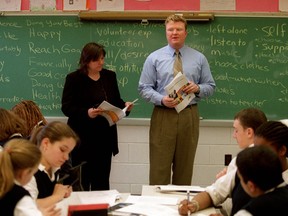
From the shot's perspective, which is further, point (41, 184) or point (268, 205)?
point (41, 184)

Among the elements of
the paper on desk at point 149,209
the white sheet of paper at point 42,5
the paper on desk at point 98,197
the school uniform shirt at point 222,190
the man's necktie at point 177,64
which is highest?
the white sheet of paper at point 42,5

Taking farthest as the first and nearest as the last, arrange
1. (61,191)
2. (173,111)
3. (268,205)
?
(173,111)
(61,191)
(268,205)

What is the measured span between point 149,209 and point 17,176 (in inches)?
29.9

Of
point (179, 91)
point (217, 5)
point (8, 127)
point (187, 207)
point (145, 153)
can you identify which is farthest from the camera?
point (145, 153)

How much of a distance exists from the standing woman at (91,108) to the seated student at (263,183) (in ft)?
7.13

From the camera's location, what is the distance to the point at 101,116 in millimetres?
3914

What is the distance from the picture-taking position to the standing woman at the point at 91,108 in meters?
3.89

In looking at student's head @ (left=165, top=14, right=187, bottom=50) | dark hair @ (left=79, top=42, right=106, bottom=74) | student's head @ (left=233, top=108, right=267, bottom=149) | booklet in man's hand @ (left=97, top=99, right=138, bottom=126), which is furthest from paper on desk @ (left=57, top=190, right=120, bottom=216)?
student's head @ (left=165, top=14, right=187, bottom=50)

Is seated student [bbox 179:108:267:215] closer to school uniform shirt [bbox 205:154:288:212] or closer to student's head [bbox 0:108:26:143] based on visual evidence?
school uniform shirt [bbox 205:154:288:212]

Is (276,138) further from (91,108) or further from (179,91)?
(91,108)

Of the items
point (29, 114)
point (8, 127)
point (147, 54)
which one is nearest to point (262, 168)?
point (8, 127)

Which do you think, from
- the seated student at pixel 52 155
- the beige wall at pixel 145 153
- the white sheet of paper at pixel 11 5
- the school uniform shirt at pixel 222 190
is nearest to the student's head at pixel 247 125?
the school uniform shirt at pixel 222 190

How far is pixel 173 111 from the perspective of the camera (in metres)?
3.91

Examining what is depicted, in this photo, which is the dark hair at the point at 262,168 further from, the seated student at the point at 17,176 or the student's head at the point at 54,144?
the student's head at the point at 54,144
